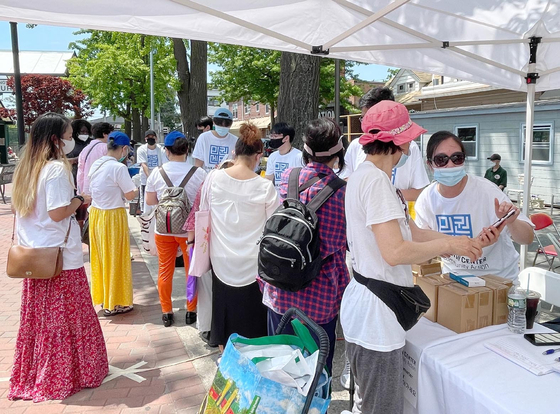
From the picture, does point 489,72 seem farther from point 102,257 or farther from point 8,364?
point 8,364

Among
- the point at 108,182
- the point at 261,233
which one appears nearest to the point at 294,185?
the point at 261,233

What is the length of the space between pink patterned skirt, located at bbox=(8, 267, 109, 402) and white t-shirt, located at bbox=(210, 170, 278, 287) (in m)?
1.11

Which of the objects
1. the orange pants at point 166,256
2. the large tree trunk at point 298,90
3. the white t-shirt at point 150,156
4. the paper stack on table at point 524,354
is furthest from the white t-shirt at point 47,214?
the white t-shirt at point 150,156

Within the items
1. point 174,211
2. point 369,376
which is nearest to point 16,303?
point 174,211

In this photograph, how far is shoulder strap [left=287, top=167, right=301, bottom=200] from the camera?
263 cm

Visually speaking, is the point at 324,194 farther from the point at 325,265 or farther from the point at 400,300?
the point at 400,300

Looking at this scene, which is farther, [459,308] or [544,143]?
[544,143]

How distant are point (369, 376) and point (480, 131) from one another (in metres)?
16.8

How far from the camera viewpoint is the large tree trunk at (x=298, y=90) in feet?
19.5

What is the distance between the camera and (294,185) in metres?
2.66

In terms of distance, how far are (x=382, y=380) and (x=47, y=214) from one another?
2526 millimetres

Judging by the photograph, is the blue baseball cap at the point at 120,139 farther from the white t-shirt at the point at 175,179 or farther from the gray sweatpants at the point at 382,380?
the gray sweatpants at the point at 382,380

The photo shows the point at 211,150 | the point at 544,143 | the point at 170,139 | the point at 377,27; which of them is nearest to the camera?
the point at 377,27

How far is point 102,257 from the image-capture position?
474 cm
